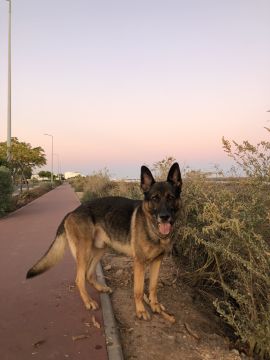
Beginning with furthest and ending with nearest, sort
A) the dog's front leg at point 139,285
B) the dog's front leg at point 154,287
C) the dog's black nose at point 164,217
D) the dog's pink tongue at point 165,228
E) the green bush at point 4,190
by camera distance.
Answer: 1. the green bush at point 4,190
2. the dog's front leg at point 154,287
3. the dog's front leg at point 139,285
4. the dog's pink tongue at point 165,228
5. the dog's black nose at point 164,217

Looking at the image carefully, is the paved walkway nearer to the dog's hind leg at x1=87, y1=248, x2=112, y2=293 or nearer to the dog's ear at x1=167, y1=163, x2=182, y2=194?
the dog's hind leg at x1=87, y1=248, x2=112, y2=293

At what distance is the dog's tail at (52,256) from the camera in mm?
5484

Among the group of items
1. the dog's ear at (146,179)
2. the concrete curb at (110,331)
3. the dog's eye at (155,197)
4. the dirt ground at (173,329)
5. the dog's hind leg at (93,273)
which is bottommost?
the dirt ground at (173,329)

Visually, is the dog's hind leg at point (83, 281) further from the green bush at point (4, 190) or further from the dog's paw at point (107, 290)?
the green bush at point (4, 190)

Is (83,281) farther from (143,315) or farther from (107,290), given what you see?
Result: (143,315)

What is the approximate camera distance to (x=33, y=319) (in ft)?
16.7

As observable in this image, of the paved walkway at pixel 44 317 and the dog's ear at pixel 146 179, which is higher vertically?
the dog's ear at pixel 146 179

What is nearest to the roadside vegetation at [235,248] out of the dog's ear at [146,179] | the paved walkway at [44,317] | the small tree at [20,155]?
the dog's ear at [146,179]

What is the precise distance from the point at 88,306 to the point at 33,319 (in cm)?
74

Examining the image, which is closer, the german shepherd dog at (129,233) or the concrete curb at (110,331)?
the concrete curb at (110,331)

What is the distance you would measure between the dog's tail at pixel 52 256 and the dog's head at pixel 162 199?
4.88 ft

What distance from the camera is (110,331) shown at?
183 inches

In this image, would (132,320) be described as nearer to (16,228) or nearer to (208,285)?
(208,285)

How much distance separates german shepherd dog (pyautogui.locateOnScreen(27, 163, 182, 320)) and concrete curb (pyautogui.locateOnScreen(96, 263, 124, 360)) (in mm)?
191
